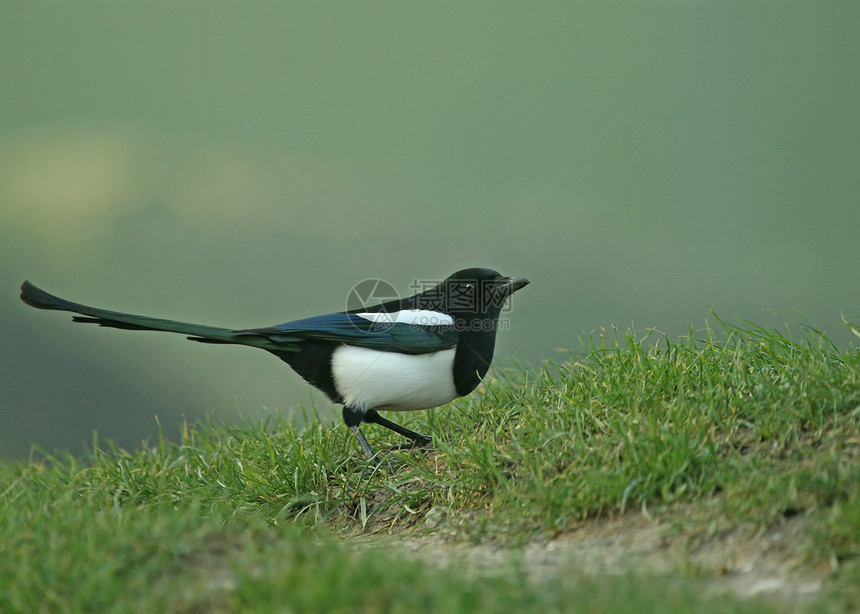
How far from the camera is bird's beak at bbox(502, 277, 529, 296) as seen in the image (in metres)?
4.84

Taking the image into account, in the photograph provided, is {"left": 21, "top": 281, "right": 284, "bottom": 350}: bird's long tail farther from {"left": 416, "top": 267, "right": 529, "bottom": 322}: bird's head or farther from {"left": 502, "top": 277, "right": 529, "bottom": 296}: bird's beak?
{"left": 502, "top": 277, "right": 529, "bottom": 296}: bird's beak

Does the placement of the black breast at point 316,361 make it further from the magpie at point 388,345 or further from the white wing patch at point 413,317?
the white wing patch at point 413,317

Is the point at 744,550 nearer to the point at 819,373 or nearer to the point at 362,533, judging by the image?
the point at 819,373

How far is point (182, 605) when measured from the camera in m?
2.59

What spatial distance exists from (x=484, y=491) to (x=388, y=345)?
1079 millimetres

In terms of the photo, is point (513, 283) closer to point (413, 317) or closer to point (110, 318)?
point (413, 317)

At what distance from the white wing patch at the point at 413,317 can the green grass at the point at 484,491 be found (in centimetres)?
57

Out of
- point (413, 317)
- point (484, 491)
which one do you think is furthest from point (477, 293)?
point (484, 491)

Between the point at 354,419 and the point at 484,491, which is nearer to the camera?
the point at 484,491

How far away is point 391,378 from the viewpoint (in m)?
4.55

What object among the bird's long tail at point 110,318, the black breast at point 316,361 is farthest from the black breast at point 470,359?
the bird's long tail at point 110,318

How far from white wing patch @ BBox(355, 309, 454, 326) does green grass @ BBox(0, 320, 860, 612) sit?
1.87ft

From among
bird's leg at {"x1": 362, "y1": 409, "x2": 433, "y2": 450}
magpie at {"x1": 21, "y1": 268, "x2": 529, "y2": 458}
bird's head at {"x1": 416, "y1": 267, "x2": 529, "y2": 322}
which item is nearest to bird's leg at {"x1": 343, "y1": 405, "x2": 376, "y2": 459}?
magpie at {"x1": 21, "y1": 268, "x2": 529, "y2": 458}

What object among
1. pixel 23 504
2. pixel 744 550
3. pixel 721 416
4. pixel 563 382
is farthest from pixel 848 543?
pixel 23 504
